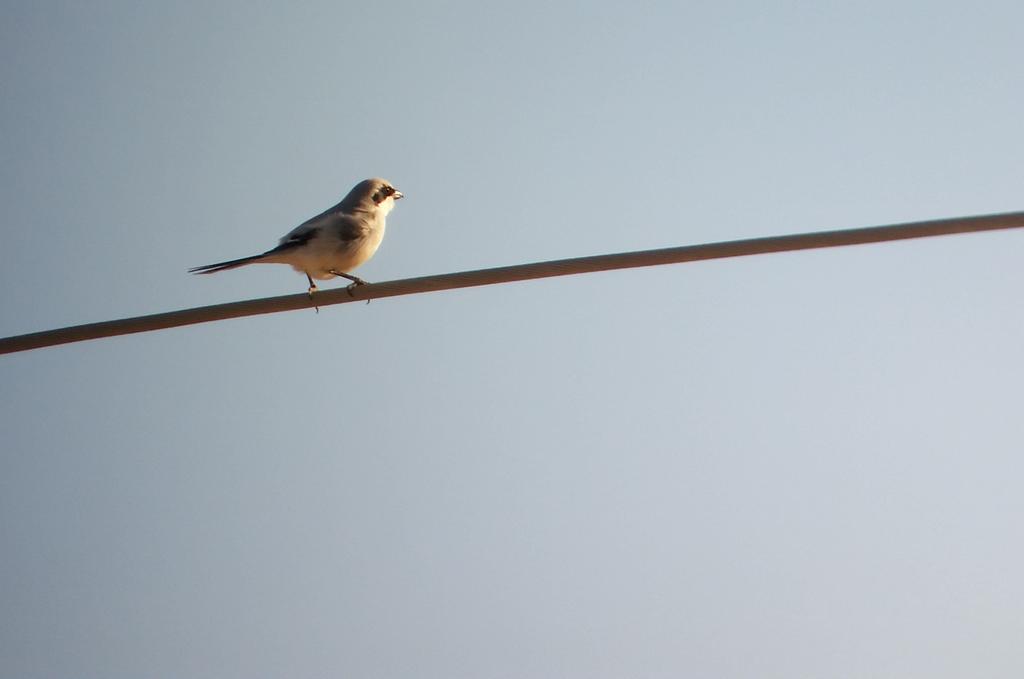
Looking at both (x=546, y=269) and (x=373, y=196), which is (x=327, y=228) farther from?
(x=546, y=269)

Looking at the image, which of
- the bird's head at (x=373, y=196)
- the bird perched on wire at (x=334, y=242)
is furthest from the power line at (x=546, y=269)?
the bird's head at (x=373, y=196)

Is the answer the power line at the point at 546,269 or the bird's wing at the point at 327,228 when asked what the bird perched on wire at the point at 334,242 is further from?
the power line at the point at 546,269

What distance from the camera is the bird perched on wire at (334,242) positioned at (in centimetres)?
848

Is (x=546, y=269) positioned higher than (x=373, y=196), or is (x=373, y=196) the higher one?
(x=373, y=196)

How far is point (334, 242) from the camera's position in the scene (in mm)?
8664

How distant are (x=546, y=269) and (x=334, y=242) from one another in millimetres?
4046

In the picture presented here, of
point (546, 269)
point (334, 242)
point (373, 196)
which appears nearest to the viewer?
point (546, 269)

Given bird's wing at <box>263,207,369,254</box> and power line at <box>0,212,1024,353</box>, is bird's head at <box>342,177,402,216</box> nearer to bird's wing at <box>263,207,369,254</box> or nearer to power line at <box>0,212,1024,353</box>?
bird's wing at <box>263,207,369,254</box>

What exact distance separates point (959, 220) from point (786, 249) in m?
0.80

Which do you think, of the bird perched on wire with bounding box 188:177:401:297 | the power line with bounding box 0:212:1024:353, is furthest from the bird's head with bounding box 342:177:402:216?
the power line with bounding box 0:212:1024:353

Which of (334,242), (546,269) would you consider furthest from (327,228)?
(546,269)

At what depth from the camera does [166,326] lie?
5117mm

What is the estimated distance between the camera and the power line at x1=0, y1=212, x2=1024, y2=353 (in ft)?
15.5

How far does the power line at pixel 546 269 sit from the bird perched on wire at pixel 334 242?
2.86 meters
